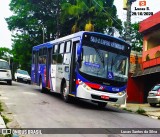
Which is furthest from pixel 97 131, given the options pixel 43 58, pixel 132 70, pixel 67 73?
pixel 132 70

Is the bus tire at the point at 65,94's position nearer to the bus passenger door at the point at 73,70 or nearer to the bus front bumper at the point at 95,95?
the bus passenger door at the point at 73,70

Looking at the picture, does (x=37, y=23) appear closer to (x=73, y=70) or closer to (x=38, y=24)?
(x=38, y=24)

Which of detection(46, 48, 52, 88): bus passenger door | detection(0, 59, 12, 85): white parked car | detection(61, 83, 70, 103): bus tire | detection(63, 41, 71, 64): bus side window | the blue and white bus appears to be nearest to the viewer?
the blue and white bus

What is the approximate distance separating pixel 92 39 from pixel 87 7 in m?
25.0

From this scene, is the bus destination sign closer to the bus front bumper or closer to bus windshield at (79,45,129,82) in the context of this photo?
bus windshield at (79,45,129,82)

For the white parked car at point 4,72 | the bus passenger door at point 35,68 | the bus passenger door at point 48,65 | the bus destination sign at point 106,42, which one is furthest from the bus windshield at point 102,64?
the white parked car at point 4,72

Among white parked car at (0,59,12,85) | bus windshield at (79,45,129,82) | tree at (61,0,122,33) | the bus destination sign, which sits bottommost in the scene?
white parked car at (0,59,12,85)

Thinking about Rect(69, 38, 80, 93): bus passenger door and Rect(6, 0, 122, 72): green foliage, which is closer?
Rect(69, 38, 80, 93): bus passenger door

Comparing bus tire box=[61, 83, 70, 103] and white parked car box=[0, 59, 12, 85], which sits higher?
white parked car box=[0, 59, 12, 85]

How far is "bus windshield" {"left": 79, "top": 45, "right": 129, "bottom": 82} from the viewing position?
615 inches

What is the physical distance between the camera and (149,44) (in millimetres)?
31797

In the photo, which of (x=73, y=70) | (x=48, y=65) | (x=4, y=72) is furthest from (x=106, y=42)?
(x=4, y=72)

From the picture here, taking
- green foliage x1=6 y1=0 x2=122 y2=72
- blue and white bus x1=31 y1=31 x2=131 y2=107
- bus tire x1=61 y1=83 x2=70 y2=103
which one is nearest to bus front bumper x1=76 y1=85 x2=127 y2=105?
blue and white bus x1=31 y1=31 x2=131 y2=107

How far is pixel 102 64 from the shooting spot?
15.7m
